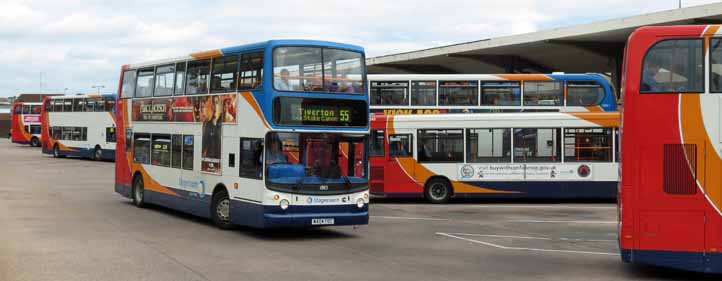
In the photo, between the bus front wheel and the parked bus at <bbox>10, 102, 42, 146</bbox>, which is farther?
the parked bus at <bbox>10, 102, 42, 146</bbox>

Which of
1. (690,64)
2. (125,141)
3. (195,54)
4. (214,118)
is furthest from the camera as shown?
(125,141)

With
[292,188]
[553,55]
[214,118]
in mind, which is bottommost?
[292,188]

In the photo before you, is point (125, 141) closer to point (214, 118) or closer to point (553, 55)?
point (214, 118)

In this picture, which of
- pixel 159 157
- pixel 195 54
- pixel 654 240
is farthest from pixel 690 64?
pixel 159 157

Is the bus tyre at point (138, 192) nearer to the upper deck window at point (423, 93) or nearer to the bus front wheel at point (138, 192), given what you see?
the bus front wheel at point (138, 192)

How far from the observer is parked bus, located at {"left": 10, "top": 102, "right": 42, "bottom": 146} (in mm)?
65000

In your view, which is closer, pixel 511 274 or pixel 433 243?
pixel 511 274

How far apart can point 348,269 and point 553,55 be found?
103 feet

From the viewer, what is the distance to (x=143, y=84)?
20.6 meters

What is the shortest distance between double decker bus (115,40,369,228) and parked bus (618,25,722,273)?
5.82m

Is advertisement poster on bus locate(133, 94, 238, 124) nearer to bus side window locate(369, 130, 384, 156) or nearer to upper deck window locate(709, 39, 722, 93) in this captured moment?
bus side window locate(369, 130, 384, 156)

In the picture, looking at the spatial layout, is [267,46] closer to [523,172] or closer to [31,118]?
[523,172]

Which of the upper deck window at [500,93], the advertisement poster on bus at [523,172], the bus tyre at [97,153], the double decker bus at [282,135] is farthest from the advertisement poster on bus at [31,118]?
the double decker bus at [282,135]

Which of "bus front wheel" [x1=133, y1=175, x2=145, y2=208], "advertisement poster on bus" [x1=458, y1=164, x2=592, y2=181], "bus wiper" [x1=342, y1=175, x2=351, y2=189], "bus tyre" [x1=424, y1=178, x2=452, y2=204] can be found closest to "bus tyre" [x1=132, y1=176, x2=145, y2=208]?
"bus front wheel" [x1=133, y1=175, x2=145, y2=208]
